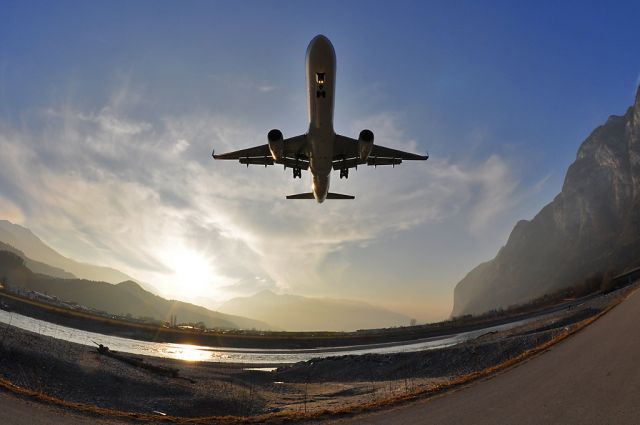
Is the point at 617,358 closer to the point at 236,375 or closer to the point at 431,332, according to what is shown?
the point at 236,375

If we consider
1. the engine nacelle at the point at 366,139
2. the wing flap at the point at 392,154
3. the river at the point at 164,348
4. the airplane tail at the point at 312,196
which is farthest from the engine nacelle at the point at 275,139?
the river at the point at 164,348

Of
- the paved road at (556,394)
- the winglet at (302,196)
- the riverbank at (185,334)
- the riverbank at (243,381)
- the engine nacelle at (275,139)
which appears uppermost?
the engine nacelle at (275,139)

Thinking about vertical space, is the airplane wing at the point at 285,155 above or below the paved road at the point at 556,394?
above

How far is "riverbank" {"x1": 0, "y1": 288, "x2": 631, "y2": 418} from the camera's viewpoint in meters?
23.2

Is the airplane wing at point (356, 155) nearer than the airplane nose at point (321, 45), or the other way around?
the airplane nose at point (321, 45)

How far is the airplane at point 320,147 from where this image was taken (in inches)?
1025

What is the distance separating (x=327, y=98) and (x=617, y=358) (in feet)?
73.7

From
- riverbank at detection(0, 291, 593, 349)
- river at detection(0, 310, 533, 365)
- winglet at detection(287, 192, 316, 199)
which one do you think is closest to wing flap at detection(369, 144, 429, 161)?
winglet at detection(287, 192, 316, 199)

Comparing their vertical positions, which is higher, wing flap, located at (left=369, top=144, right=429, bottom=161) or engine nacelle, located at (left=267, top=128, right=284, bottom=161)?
wing flap, located at (left=369, top=144, right=429, bottom=161)

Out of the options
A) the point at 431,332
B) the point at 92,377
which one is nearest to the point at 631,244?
the point at 431,332

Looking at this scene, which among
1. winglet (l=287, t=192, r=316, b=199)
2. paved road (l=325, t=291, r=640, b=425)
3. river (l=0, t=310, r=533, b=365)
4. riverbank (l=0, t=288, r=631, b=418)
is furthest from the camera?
river (l=0, t=310, r=533, b=365)

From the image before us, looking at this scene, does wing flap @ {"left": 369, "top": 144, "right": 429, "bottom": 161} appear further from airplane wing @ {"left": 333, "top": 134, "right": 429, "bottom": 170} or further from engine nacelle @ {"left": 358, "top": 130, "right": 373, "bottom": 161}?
engine nacelle @ {"left": 358, "top": 130, "right": 373, "bottom": 161}

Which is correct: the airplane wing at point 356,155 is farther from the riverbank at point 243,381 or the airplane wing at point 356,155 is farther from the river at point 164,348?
the river at point 164,348

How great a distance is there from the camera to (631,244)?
190 meters
